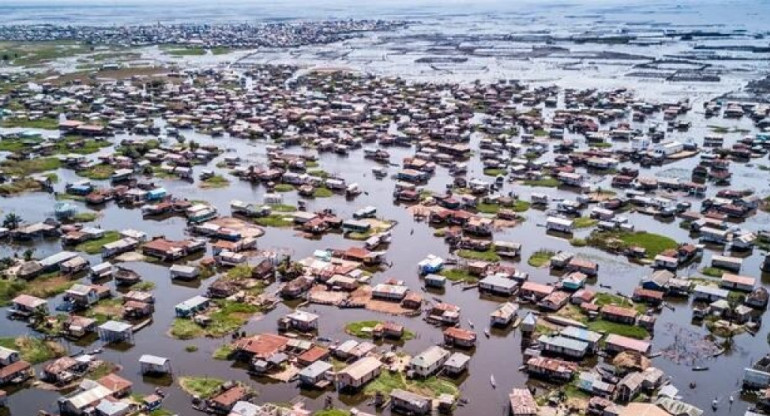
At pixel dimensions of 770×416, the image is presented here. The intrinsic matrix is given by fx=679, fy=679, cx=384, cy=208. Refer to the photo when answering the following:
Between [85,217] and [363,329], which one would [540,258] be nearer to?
[363,329]

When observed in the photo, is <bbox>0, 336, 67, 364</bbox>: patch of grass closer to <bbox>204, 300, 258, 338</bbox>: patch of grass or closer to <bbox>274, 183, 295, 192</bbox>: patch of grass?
<bbox>204, 300, 258, 338</bbox>: patch of grass

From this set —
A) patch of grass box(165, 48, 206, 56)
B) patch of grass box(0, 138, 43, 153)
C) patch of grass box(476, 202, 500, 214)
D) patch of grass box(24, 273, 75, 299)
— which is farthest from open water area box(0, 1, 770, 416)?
patch of grass box(165, 48, 206, 56)

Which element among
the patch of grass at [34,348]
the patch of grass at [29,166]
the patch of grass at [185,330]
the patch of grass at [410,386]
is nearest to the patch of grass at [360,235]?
the patch of grass at [185,330]

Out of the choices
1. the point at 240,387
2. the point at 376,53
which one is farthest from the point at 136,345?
the point at 376,53

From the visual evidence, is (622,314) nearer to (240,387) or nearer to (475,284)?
(475,284)

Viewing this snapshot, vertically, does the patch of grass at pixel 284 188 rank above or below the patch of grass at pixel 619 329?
above

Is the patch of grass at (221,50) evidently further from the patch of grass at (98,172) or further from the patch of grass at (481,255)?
the patch of grass at (481,255)

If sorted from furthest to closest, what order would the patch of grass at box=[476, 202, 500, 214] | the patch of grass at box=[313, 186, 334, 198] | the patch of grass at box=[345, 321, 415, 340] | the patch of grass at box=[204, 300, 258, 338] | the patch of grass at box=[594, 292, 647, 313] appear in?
1. the patch of grass at box=[313, 186, 334, 198]
2. the patch of grass at box=[476, 202, 500, 214]
3. the patch of grass at box=[594, 292, 647, 313]
4. the patch of grass at box=[204, 300, 258, 338]
5. the patch of grass at box=[345, 321, 415, 340]
